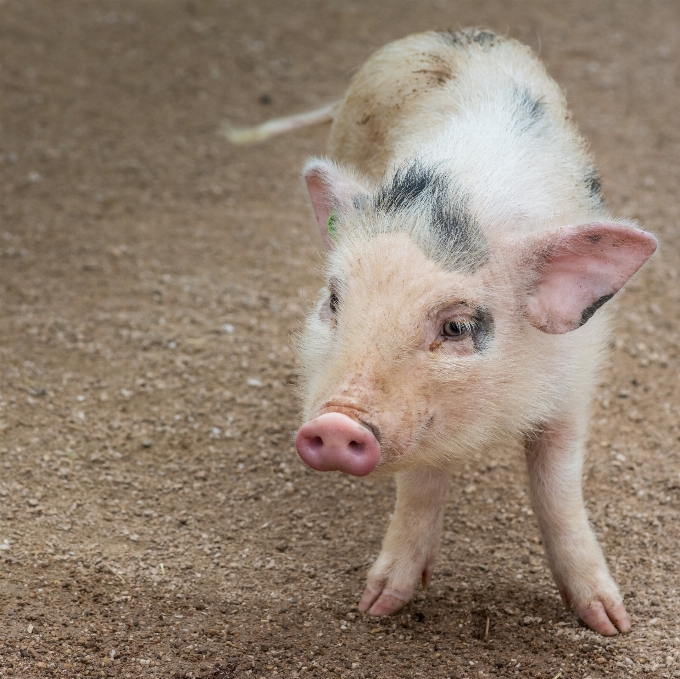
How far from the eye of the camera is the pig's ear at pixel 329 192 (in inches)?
136

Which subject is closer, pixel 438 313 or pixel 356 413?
pixel 356 413

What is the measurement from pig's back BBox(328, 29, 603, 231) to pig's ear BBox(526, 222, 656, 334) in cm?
17

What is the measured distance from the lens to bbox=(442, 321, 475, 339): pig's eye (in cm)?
299

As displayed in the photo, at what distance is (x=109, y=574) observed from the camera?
3.78m

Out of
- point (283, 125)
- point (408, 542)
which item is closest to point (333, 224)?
point (408, 542)

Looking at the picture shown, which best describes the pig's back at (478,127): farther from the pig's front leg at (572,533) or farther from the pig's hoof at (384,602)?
the pig's hoof at (384,602)

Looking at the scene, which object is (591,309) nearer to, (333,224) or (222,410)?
(333,224)

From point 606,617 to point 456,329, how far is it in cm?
135

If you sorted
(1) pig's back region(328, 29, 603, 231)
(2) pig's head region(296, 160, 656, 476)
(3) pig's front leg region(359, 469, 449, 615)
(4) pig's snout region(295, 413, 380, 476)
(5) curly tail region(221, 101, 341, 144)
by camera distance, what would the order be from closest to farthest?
(4) pig's snout region(295, 413, 380, 476) → (2) pig's head region(296, 160, 656, 476) → (1) pig's back region(328, 29, 603, 231) → (3) pig's front leg region(359, 469, 449, 615) → (5) curly tail region(221, 101, 341, 144)

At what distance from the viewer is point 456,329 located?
9.84 feet

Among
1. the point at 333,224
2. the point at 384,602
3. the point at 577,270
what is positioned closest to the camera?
the point at 577,270

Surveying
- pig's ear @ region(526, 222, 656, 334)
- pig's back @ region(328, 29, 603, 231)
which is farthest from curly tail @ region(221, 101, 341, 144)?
pig's ear @ region(526, 222, 656, 334)

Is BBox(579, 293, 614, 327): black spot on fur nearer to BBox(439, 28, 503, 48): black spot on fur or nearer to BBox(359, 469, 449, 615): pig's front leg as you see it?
BBox(359, 469, 449, 615): pig's front leg

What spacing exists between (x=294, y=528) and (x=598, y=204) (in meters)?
1.83
